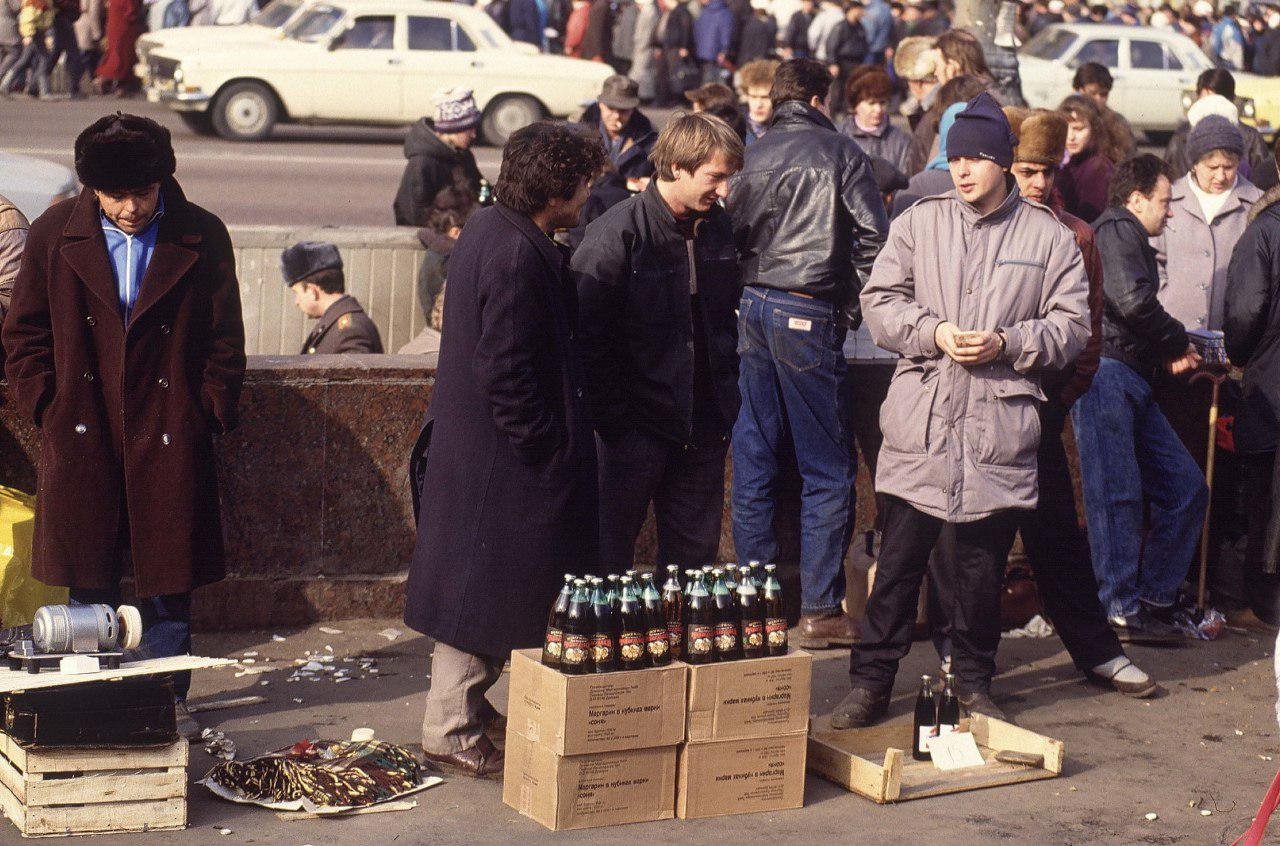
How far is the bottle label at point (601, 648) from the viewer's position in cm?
561

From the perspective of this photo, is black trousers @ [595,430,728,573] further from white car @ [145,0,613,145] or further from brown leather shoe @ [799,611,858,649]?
white car @ [145,0,613,145]

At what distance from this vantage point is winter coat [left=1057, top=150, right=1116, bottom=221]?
10.8 metres

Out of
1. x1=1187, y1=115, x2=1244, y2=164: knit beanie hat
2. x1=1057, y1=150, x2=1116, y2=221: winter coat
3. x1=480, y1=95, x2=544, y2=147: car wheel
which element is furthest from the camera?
x1=480, y1=95, x2=544, y2=147: car wheel

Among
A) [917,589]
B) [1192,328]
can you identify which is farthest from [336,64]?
[917,589]

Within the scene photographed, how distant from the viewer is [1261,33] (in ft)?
110

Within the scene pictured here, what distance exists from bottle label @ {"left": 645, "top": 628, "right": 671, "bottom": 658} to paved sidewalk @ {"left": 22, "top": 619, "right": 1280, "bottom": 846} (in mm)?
520

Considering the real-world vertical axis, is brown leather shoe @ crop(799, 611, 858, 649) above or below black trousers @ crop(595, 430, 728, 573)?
below

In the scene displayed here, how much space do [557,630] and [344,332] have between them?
3540mm

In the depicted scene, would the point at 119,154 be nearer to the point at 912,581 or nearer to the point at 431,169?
the point at 912,581

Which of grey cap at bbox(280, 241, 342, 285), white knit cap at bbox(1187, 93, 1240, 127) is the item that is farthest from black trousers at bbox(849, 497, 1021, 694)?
white knit cap at bbox(1187, 93, 1240, 127)

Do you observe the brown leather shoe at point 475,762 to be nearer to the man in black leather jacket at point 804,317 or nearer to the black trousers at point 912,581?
the black trousers at point 912,581

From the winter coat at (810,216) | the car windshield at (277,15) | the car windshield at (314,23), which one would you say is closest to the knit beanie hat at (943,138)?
the winter coat at (810,216)

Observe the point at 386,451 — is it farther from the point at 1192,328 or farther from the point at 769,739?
the point at 1192,328

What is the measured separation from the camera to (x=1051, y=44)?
27656 millimetres
